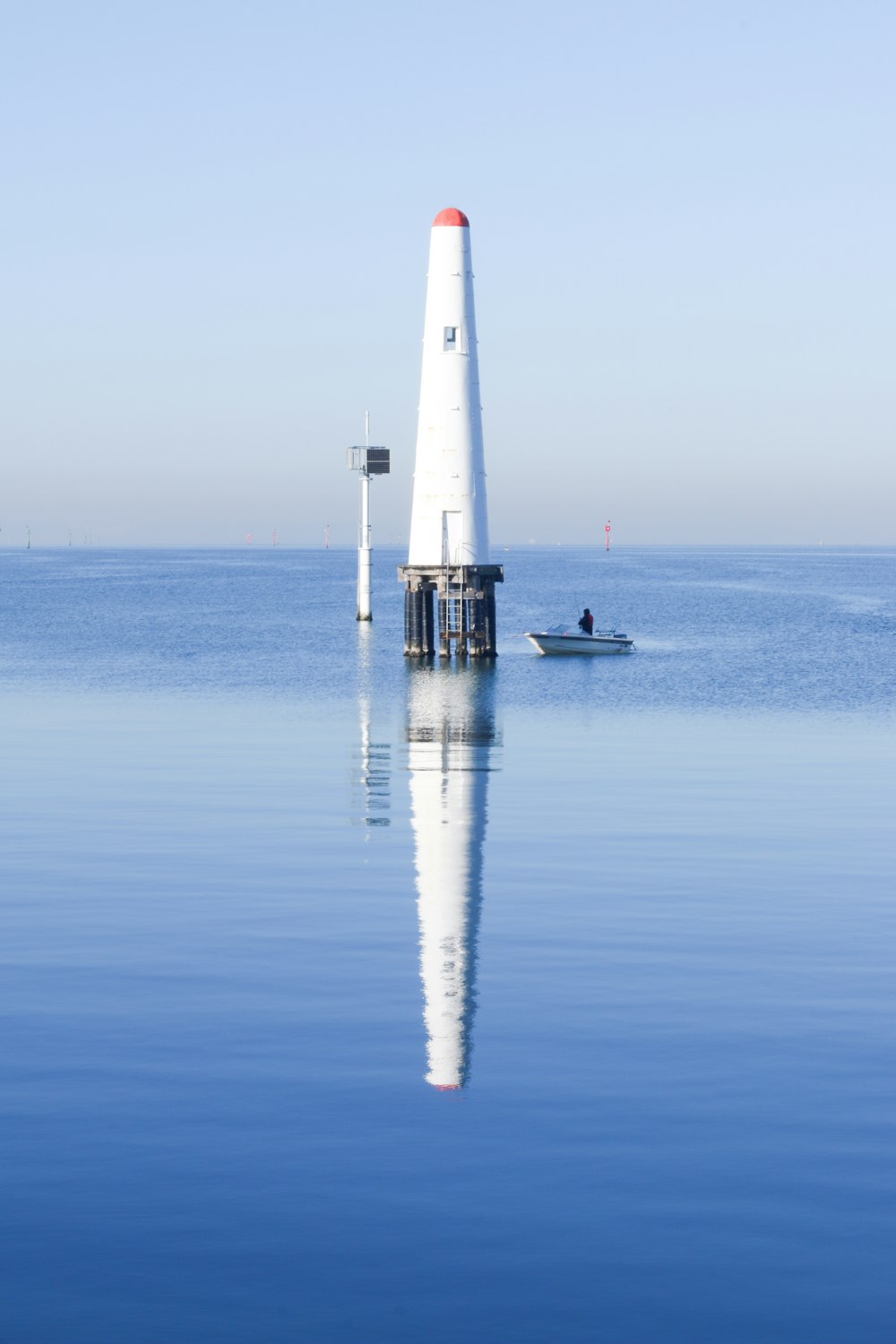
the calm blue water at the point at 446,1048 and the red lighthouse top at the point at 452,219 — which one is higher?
the red lighthouse top at the point at 452,219

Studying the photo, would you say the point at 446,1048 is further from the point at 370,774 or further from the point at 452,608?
the point at 452,608

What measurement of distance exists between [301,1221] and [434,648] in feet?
223

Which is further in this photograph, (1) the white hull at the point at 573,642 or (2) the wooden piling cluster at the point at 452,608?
(1) the white hull at the point at 573,642

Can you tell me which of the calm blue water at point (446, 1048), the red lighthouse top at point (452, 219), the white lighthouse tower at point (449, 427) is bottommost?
the calm blue water at point (446, 1048)

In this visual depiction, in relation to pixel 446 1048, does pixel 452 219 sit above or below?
above

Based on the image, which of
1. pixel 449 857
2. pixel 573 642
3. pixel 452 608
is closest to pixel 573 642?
pixel 573 642

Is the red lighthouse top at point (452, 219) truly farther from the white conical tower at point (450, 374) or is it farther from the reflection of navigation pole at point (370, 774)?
the reflection of navigation pole at point (370, 774)

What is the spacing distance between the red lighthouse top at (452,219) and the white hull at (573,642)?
18.7 metres

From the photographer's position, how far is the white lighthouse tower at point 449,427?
6838 cm

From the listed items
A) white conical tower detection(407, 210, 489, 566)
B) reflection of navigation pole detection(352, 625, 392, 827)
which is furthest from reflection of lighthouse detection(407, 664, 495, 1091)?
white conical tower detection(407, 210, 489, 566)

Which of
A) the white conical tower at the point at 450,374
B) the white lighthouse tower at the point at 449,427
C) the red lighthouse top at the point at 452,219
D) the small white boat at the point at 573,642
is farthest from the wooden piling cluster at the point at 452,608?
the red lighthouse top at the point at 452,219

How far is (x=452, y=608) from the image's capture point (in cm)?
7969

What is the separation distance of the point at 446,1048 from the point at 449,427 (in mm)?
53985

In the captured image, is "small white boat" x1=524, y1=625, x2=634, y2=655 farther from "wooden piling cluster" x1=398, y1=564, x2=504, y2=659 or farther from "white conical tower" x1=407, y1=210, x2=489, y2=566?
"white conical tower" x1=407, y1=210, x2=489, y2=566
